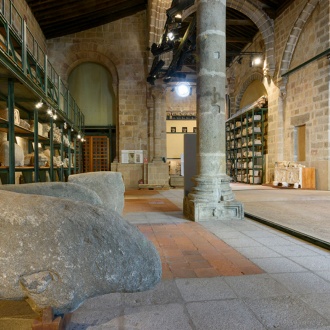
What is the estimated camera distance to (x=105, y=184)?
10.0 ft

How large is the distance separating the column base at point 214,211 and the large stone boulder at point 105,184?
1.60m

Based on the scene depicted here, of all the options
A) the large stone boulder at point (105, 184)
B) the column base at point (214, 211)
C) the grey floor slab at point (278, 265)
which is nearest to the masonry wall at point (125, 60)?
the column base at point (214, 211)

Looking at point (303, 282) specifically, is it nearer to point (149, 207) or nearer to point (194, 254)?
point (194, 254)

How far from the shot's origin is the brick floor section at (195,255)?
2.40 metres

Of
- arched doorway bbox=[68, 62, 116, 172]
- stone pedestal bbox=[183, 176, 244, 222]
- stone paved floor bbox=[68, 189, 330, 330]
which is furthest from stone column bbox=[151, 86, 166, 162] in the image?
stone paved floor bbox=[68, 189, 330, 330]

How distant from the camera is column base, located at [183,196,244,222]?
180 inches

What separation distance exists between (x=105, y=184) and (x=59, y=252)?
201 centimetres

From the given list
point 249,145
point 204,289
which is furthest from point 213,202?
point 249,145

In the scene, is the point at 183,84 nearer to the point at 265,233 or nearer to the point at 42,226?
the point at 265,233

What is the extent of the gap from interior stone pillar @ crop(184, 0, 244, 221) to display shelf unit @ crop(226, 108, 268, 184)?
28.8ft

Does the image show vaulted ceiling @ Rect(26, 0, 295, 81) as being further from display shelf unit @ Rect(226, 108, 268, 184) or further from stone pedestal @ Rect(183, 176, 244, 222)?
stone pedestal @ Rect(183, 176, 244, 222)

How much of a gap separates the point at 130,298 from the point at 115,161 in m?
11.2

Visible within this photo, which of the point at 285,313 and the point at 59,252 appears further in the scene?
the point at 285,313

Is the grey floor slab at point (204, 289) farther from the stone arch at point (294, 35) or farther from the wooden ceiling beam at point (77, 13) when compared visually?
the wooden ceiling beam at point (77, 13)
